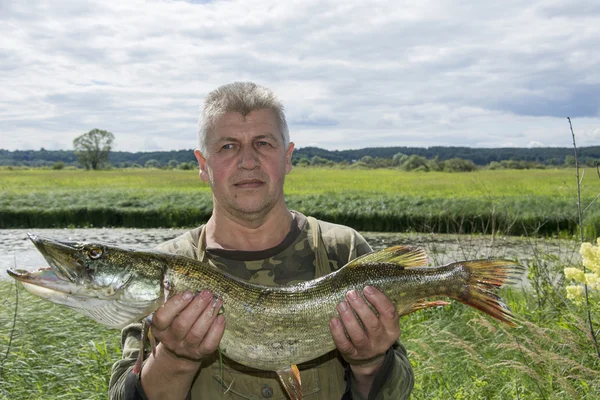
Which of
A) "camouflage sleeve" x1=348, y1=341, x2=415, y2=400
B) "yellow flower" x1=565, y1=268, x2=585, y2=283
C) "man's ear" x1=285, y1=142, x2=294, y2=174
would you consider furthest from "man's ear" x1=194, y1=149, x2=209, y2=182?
"yellow flower" x1=565, y1=268, x2=585, y2=283

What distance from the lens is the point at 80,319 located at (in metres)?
6.58

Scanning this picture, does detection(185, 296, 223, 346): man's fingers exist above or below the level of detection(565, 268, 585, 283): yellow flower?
above

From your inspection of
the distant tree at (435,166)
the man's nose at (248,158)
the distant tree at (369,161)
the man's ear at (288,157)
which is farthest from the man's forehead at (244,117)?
the distant tree at (369,161)

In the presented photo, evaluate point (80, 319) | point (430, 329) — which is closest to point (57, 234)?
point (80, 319)

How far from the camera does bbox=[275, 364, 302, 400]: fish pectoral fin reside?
2.43m

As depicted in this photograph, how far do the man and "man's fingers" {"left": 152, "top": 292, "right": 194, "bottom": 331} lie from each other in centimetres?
18

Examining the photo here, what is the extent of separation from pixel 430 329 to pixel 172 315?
13.9 ft

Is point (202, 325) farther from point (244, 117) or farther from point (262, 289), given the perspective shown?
point (244, 117)

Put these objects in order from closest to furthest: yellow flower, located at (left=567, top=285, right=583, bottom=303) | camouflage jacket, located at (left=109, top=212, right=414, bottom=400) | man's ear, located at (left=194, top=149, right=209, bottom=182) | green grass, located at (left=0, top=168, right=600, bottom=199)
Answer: camouflage jacket, located at (left=109, top=212, right=414, bottom=400) < man's ear, located at (left=194, top=149, right=209, bottom=182) < yellow flower, located at (left=567, top=285, right=583, bottom=303) < green grass, located at (left=0, top=168, right=600, bottom=199)

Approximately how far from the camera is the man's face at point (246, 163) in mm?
2779

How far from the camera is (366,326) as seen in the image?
2422 millimetres

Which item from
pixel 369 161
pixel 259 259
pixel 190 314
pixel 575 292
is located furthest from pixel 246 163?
pixel 369 161

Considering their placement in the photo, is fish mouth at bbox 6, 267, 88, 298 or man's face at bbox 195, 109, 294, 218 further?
man's face at bbox 195, 109, 294, 218

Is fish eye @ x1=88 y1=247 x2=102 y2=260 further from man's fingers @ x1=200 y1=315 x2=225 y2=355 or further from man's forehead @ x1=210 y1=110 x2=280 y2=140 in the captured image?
man's forehead @ x1=210 y1=110 x2=280 y2=140
